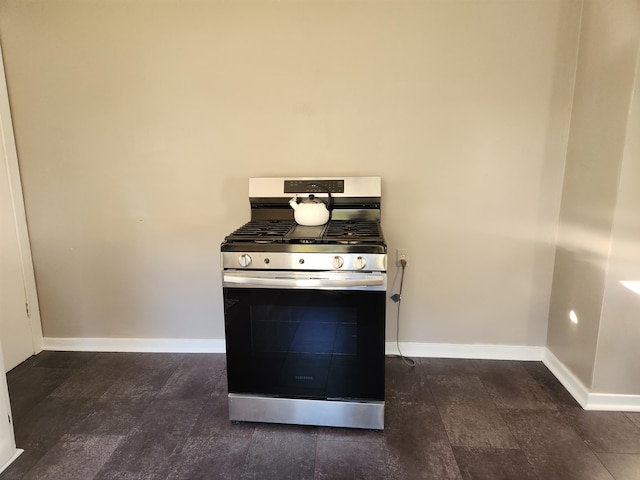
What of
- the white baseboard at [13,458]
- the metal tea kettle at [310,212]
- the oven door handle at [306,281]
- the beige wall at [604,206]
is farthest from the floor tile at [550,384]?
the white baseboard at [13,458]

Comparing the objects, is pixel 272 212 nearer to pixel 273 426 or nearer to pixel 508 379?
pixel 273 426

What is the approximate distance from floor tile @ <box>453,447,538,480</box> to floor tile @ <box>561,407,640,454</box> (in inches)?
14.5

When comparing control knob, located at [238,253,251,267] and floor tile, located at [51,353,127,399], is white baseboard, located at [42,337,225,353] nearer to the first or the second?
floor tile, located at [51,353,127,399]

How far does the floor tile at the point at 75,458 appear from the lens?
1.71m

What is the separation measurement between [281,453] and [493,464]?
0.92 metres

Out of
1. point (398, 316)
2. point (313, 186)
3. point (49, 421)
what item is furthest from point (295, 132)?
point (49, 421)

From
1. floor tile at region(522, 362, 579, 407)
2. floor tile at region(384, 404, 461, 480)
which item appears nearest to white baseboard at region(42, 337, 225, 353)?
floor tile at region(384, 404, 461, 480)

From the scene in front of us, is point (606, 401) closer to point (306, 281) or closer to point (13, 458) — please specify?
point (306, 281)

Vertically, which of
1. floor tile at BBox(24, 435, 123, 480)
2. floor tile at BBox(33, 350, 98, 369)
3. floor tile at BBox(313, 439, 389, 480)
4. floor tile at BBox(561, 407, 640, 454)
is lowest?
floor tile at BBox(24, 435, 123, 480)

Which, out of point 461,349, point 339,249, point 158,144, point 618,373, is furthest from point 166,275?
point 618,373

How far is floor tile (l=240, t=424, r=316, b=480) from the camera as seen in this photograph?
Answer: 1705 millimetres

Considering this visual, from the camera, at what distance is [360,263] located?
1784 millimetres

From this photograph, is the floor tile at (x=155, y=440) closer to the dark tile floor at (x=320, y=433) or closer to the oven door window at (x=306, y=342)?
the dark tile floor at (x=320, y=433)

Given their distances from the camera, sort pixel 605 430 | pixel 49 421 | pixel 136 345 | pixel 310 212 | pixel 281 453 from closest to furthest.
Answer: pixel 281 453, pixel 605 430, pixel 49 421, pixel 310 212, pixel 136 345
